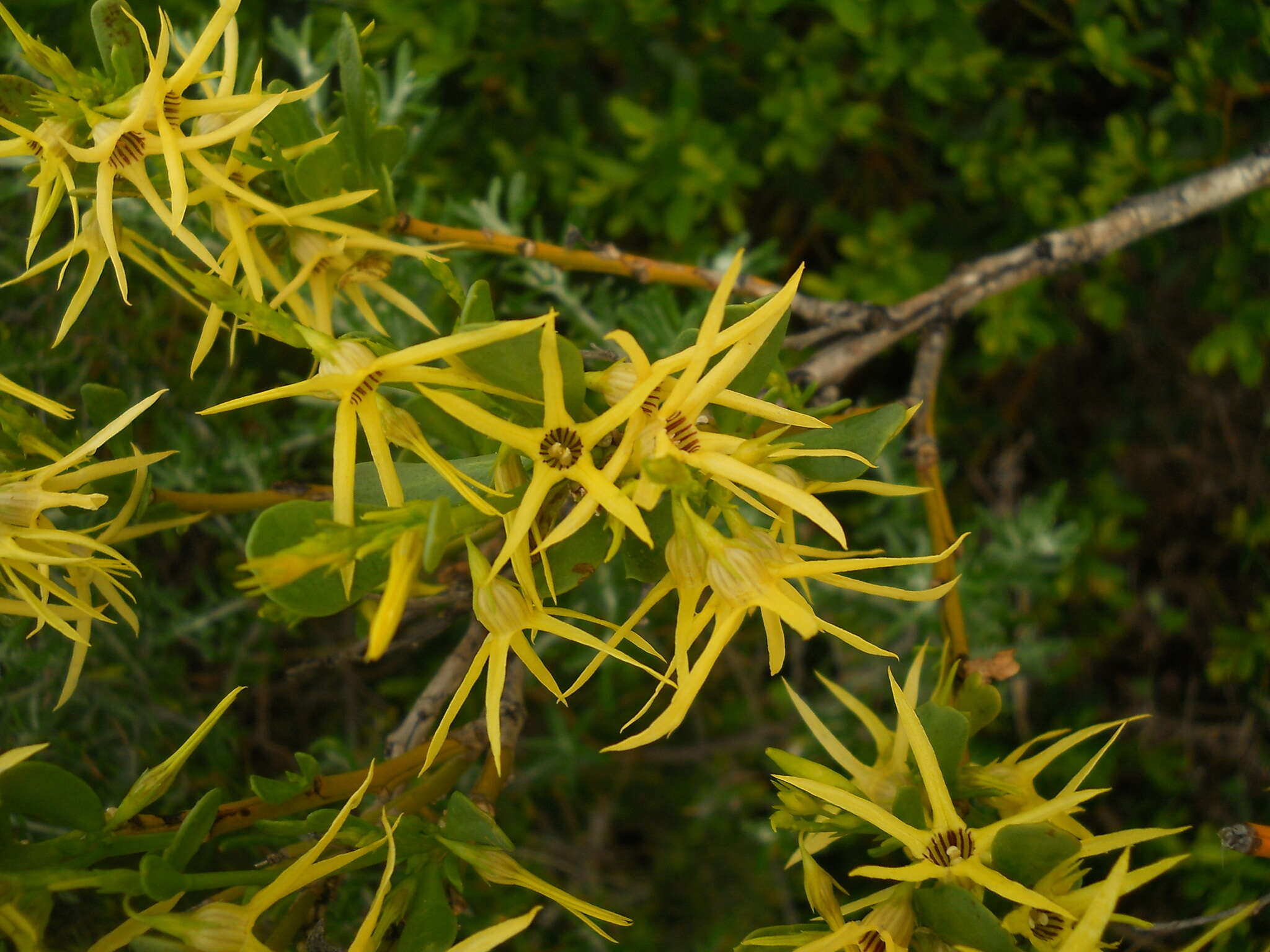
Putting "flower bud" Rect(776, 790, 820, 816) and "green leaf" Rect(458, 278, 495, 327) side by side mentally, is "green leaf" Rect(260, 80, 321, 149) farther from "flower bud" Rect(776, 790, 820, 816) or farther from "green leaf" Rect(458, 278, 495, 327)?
"flower bud" Rect(776, 790, 820, 816)

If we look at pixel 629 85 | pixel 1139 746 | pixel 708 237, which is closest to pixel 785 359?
pixel 708 237

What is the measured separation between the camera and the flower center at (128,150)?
70cm

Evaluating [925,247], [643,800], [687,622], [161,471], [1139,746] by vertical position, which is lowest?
[643,800]

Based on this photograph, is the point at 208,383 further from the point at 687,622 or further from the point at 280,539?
the point at 687,622

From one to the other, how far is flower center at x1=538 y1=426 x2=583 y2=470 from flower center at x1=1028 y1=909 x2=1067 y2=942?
0.54m

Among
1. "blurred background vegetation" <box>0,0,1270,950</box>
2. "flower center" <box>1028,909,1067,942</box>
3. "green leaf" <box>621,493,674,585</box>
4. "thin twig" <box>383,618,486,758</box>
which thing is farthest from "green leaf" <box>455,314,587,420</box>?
"blurred background vegetation" <box>0,0,1270,950</box>

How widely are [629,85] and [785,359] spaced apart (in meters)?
0.79

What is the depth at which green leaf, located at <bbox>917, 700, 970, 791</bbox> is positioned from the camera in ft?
2.48

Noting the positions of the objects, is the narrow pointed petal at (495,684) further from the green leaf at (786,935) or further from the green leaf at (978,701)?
the green leaf at (978,701)

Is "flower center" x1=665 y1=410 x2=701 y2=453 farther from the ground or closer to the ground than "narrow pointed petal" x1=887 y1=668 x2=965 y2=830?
farther from the ground

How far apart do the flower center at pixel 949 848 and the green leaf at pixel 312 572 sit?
0.47m

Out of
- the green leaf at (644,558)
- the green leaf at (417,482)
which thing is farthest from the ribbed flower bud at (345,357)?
the green leaf at (644,558)

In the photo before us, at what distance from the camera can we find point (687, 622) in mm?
604

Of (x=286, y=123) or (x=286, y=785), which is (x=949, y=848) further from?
(x=286, y=123)
